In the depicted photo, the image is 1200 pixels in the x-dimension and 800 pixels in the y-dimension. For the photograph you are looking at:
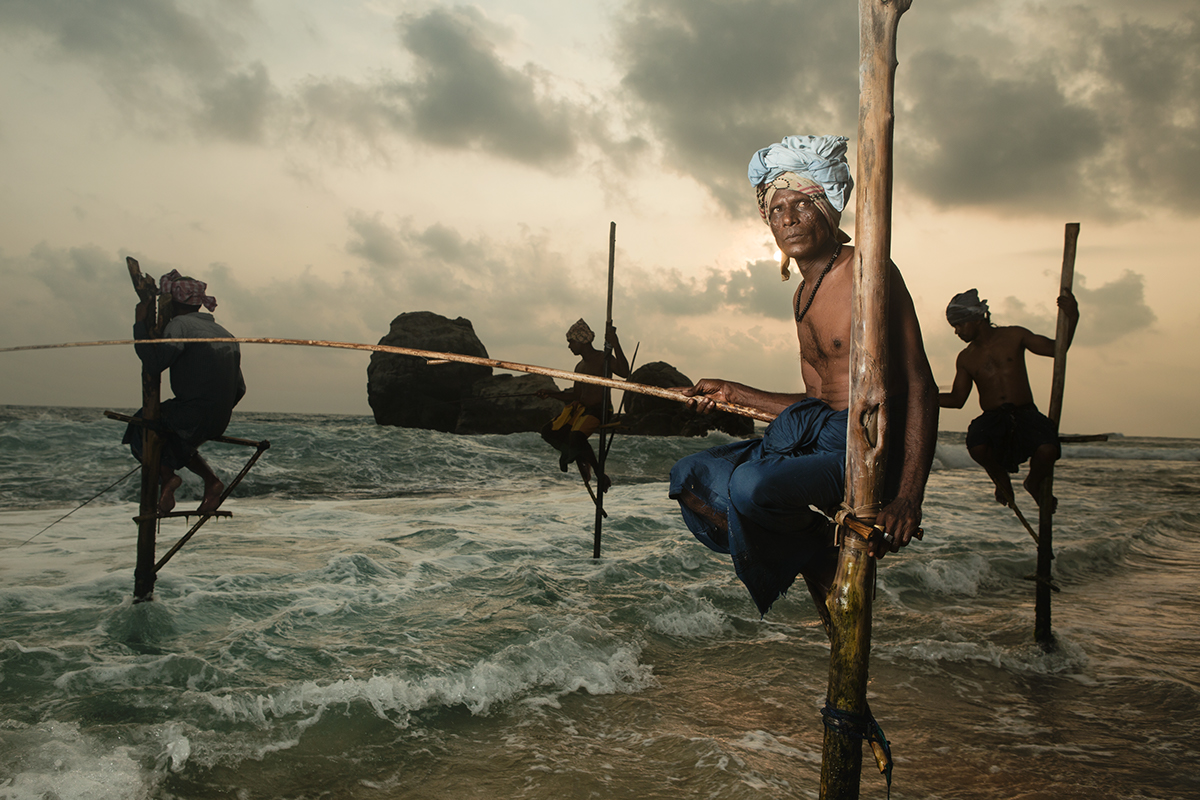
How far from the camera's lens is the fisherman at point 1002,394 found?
5.43m

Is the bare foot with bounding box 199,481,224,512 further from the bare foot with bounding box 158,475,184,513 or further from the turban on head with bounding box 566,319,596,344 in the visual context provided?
the turban on head with bounding box 566,319,596,344

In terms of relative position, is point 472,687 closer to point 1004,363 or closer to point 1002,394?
point 1002,394

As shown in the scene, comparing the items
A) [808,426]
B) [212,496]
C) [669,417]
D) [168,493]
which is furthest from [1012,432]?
[669,417]

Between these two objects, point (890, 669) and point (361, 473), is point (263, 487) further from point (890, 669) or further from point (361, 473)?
point (890, 669)

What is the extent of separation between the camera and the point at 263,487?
16375 mm

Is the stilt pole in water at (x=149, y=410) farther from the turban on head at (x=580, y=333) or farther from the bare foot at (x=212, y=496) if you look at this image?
the turban on head at (x=580, y=333)

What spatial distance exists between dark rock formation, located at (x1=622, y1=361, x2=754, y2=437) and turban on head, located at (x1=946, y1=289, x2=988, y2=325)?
19.0m

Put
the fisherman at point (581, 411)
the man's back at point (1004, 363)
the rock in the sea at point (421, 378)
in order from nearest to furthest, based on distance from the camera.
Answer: the man's back at point (1004, 363)
the fisherman at point (581, 411)
the rock in the sea at point (421, 378)

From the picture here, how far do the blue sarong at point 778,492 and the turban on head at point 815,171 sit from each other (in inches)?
29.0

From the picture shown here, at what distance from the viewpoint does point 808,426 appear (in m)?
2.54

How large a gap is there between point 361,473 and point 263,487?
2715 millimetres

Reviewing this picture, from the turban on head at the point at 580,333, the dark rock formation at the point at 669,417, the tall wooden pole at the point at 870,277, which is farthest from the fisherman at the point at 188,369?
the dark rock formation at the point at 669,417


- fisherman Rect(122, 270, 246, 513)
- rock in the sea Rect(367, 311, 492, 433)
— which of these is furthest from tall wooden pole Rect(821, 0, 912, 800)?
rock in the sea Rect(367, 311, 492, 433)

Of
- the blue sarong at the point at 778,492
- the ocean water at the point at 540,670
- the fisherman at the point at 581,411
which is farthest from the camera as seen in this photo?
the fisherman at the point at 581,411
